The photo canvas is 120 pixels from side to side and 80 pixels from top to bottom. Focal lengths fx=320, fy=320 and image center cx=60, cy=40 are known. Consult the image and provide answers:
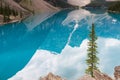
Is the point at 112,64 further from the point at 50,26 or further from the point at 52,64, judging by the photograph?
the point at 50,26

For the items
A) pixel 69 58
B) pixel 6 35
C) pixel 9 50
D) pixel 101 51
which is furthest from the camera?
pixel 6 35

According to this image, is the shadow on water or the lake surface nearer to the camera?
the lake surface

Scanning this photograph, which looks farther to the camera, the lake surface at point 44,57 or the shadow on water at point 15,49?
the shadow on water at point 15,49

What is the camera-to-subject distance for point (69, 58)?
311ft

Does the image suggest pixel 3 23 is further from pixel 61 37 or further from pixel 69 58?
pixel 69 58

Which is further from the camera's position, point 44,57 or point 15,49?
point 15,49

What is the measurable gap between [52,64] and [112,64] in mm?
16148

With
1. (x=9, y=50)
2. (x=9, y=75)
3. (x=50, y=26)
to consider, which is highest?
(x=9, y=75)

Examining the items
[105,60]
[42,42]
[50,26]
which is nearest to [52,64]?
[105,60]

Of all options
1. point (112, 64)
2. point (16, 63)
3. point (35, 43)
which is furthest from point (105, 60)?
point (35, 43)

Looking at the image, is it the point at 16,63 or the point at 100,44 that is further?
the point at 100,44

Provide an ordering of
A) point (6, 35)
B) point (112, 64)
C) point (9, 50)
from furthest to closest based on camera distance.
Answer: point (6, 35) < point (9, 50) < point (112, 64)

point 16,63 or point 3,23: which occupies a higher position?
point 16,63

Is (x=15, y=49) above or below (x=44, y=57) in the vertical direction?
below
